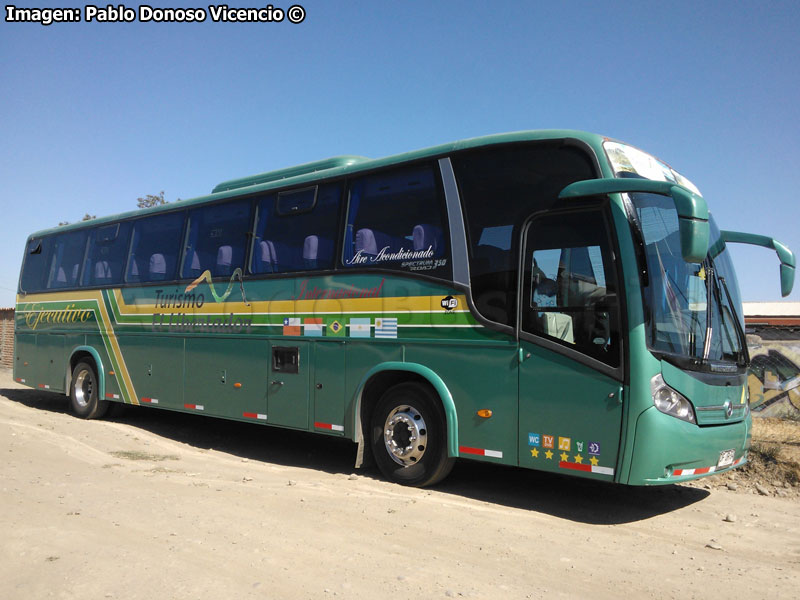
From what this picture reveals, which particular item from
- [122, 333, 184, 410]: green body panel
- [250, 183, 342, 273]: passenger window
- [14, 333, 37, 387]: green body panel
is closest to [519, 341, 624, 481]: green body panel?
[250, 183, 342, 273]: passenger window

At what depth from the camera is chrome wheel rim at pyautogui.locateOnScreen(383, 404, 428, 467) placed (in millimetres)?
7141

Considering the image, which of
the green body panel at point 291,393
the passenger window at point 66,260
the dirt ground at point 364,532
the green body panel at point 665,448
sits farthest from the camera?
the passenger window at point 66,260

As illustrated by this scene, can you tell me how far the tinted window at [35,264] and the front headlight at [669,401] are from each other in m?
12.3

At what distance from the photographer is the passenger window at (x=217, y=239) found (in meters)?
9.40

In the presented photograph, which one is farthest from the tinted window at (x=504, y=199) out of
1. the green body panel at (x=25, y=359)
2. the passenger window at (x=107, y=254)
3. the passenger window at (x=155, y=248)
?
the green body panel at (x=25, y=359)

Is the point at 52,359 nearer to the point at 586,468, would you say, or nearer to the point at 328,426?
the point at 328,426

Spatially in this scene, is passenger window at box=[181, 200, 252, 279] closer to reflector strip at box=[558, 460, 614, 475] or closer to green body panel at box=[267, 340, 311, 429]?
green body panel at box=[267, 340, 311, 429]

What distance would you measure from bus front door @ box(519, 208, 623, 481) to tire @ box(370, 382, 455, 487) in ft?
3.41

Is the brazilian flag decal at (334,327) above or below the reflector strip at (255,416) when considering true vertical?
above

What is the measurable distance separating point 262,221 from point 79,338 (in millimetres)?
5679

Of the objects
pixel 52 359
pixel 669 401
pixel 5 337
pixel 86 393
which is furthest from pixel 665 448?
pixel 5 337

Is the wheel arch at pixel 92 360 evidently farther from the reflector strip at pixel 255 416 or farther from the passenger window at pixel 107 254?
the reflector strip at pixel 255 416

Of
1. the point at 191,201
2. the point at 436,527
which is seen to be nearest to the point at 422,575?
the point at 436,527

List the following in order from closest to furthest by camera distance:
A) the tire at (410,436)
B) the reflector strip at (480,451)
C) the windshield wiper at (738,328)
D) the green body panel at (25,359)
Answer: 1. the reflector strip at (480,451)
2. the windshield wiper at (738,328)
3. the tire at (410,436)
4. the green body panel at (25,359)
